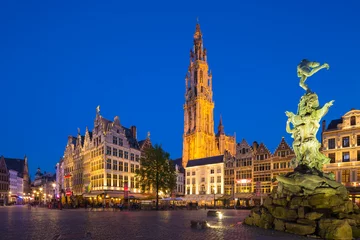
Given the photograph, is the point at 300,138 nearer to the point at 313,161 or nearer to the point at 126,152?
the point at 313,161

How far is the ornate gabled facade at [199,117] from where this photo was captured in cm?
13300

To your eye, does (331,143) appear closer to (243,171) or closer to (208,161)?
(243,171)

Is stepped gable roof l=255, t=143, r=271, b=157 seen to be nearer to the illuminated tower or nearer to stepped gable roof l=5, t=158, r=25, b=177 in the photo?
the illuminated tower

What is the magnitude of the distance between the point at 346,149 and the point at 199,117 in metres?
77.5

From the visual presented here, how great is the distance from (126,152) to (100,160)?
809 cm

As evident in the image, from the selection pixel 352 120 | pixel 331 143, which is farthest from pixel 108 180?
pixel 352 120

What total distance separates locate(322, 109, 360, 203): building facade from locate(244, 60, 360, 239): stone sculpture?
122ft

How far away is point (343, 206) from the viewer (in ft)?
69.4

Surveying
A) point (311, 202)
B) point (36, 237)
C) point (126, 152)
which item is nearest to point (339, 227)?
point (311, 202)

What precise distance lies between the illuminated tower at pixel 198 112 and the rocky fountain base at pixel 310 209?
105m

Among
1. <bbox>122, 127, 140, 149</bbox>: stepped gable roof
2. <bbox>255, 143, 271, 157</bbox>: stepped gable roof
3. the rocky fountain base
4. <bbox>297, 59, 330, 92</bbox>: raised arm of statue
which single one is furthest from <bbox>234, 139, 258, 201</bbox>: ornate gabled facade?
the rocky fountain base

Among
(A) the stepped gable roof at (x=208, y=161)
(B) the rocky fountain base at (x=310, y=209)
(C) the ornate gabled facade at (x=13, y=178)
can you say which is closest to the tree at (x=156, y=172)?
(A) the stepped gable roof at (x=208, y=161)

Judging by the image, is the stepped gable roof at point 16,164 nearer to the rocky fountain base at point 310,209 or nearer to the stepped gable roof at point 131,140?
the stepped gable roof at point 131,140

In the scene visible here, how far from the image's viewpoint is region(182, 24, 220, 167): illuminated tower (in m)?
133
